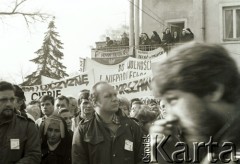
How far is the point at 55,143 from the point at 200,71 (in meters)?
5.25

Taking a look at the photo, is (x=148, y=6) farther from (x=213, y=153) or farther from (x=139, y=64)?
(x=213, y=153)

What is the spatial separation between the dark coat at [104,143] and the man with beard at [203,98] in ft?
12.9

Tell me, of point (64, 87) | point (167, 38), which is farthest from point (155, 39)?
point (64, 87)

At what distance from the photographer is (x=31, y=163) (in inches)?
226

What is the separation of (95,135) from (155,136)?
153 inches

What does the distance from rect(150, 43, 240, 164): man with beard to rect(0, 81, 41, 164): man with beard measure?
13.5 feet

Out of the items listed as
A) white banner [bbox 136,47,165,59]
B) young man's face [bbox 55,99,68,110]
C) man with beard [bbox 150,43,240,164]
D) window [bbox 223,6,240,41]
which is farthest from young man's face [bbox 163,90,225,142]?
window [bbox 223,6,240,41]

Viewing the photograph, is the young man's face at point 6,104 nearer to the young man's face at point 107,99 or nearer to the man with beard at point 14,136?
the man with beard at point 14,136

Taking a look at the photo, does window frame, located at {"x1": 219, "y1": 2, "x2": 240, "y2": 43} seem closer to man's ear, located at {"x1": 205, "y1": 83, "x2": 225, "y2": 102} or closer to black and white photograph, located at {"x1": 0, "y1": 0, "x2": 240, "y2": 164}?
black and white photograph, located at {"x1": 0, "y1": 0, "x2": 240, "y2": 164}

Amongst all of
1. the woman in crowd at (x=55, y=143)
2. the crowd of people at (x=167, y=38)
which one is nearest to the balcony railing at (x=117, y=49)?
the crowd of people at (x=167, y=38)

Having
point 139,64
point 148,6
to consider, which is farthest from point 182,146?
point 148,6

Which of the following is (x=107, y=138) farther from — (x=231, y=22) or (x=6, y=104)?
(x=231, y=22)

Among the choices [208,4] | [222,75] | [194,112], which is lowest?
[194,112]

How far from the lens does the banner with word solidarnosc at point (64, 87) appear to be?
16438mm
